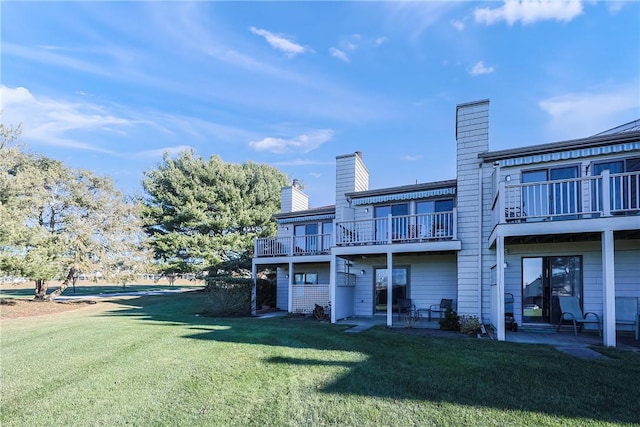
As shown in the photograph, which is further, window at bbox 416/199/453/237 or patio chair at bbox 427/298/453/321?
patio chair at bbox 427/298/453/321

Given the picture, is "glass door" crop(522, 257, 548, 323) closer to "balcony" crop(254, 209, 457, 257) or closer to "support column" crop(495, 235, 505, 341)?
"balcony" crop(254, 209, 457, 257)

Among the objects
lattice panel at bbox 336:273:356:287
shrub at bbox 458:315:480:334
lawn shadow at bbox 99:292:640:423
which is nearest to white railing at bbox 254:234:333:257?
lattice panel at bbox 336:273:356:287

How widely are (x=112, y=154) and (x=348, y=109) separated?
608 inches

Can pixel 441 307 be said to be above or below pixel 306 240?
below

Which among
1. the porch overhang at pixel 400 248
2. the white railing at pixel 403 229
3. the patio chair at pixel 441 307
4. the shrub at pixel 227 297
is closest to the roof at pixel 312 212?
the white railing at pixel 403 229

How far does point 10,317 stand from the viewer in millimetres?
14430

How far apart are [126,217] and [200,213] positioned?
545 cm

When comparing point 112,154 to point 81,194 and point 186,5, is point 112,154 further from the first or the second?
point 186,5

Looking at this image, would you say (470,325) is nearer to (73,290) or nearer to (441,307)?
(441,307)

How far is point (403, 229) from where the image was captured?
1251 cm

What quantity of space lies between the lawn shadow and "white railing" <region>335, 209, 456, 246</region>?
4.24 meters

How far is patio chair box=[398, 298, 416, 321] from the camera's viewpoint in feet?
41.6

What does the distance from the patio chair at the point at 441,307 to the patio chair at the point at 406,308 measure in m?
0.60

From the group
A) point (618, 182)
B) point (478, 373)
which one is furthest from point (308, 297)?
point (618, 182)
